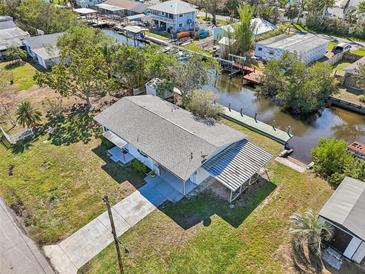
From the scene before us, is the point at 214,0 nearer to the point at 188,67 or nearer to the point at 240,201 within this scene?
the point at 188,67

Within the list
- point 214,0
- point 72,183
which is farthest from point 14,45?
point 214,0

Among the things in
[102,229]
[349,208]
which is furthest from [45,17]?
[349,208]

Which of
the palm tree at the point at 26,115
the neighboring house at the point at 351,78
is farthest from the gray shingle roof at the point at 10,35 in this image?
the neighboring house at the point at 351,78

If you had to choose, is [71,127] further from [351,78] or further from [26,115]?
[351,78]

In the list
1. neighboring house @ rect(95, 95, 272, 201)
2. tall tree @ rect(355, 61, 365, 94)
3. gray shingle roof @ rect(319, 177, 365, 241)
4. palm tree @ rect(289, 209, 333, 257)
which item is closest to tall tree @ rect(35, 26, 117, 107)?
neighboring house @ rect(95, 95, 272, 201)

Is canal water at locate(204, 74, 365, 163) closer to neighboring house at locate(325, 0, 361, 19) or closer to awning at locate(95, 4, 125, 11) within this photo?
neighboring house at locate(325, 0, 361, 19)
